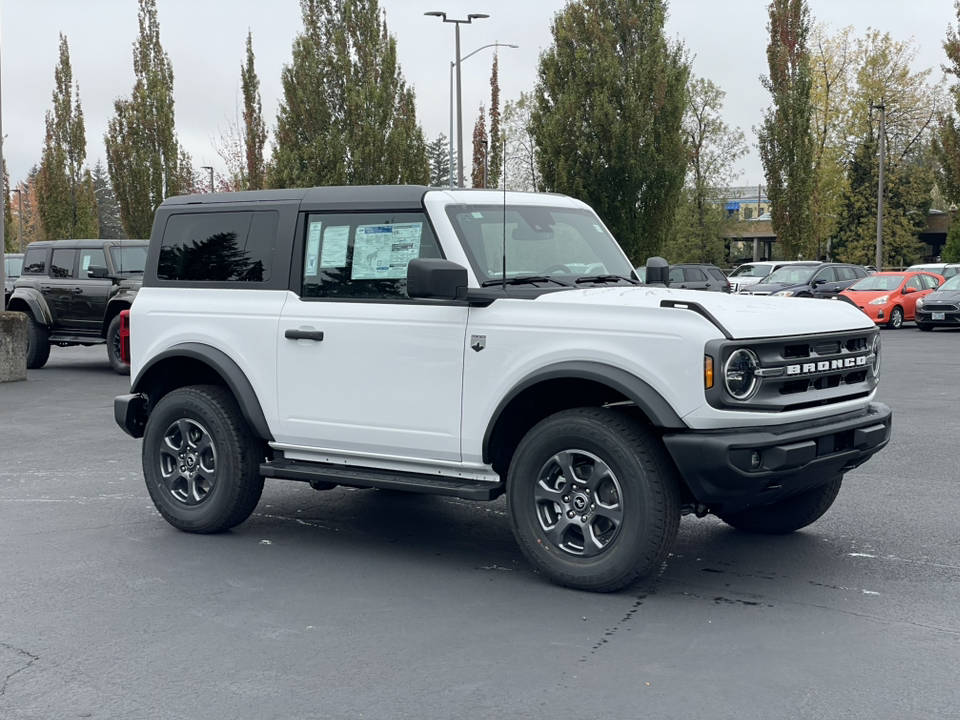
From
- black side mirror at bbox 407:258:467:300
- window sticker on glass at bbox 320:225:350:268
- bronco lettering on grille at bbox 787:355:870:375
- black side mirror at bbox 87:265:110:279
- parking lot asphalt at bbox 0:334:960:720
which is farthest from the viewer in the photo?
black side mirror at bbox 87:265:110:279

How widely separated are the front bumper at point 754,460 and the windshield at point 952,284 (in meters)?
26.6

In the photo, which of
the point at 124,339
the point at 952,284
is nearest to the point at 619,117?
the point at 952,284

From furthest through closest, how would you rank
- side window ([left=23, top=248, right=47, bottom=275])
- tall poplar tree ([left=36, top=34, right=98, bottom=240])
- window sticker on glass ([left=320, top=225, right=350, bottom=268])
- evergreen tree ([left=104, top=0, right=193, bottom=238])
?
tall poplar tree ([left=36, top=34, right=98, bottom=240]), evergreen tree ([left=104, top=0, right=193, bottom=238]), side window ([left=23, top=248, right=47, bottom=275]), window sticker on glass ([left=320, top=225, right=350, bottom=268])

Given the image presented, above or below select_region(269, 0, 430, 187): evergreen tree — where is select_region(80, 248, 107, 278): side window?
below

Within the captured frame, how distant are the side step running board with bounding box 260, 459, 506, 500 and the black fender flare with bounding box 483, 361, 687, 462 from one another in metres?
0.43

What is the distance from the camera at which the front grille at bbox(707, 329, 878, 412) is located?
5.26m

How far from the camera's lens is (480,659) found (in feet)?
15.3

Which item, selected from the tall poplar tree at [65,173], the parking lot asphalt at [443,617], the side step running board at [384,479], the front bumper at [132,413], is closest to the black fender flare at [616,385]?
the side step running board at [384,479]

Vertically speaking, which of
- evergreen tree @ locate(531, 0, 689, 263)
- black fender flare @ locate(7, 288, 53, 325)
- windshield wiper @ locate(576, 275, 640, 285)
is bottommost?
black fender flare @ locate(7, 288, 53, 325)

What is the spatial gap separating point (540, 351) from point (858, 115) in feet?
207

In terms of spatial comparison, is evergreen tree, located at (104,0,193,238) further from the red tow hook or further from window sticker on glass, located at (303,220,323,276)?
window sticker on glass, located at (303,220,323,276)

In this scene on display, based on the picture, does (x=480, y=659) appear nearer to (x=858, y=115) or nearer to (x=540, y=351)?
(x=540, y=351)

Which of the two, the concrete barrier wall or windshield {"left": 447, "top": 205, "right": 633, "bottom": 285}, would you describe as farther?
the concrete barrier wall

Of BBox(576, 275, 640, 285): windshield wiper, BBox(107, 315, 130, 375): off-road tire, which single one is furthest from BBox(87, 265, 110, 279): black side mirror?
BBox(576, 275, 640, 285): windshield wiper
